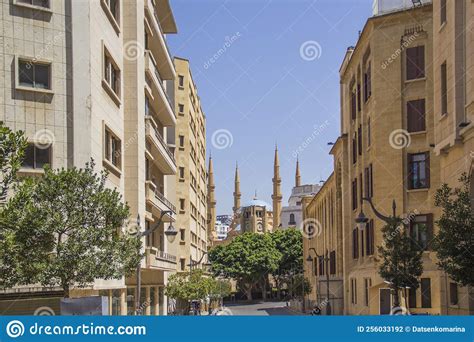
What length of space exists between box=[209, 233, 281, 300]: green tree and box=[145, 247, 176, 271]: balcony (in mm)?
54296

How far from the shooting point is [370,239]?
37.3 metres

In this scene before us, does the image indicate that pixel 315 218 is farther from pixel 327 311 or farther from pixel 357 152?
pixel 357 152

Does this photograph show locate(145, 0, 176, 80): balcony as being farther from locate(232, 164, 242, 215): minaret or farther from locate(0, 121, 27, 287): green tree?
locate(232, 164, 242, 215): minaret

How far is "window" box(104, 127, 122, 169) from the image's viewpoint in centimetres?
2462

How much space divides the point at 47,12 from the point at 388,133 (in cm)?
1994

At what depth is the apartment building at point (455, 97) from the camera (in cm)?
2092

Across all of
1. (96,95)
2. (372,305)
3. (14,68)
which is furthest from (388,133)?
(14,68)

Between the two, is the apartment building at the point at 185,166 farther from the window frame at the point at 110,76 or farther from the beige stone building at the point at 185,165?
the window frame at the point at 110,76

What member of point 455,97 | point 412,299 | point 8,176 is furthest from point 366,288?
point 8,176

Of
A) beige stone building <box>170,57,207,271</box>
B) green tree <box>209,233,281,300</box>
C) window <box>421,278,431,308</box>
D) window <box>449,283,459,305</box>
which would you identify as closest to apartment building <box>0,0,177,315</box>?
window <box>449,283,459,305</box>

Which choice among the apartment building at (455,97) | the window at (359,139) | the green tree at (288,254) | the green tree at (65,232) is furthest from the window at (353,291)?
the green tree at (288,254)

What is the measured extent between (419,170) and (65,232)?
22.5 metres

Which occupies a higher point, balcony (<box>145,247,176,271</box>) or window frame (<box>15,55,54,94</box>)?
window frame (<box>15,55,54,94</box>)

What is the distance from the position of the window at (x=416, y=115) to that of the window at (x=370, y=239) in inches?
226
